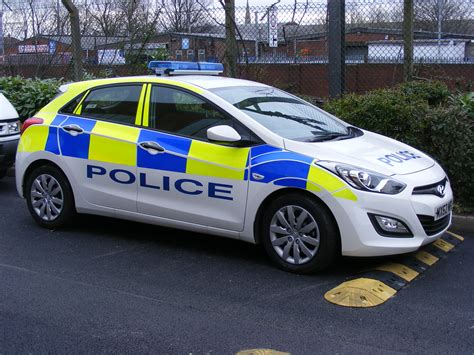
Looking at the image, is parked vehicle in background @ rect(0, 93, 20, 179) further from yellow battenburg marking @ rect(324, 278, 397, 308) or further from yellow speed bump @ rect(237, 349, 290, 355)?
yellow speed bump @ rect(237, 349, 290, 355)

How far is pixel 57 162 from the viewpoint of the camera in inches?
233

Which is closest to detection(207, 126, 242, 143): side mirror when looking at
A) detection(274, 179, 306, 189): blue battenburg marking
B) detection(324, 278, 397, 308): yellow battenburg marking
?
detection(274, 179, 306, 189): blue battenburg marking

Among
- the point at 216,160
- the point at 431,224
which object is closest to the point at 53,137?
the point at 216,160

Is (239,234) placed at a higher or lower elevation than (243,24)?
lower

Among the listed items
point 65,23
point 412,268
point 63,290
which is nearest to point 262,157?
point 412,268

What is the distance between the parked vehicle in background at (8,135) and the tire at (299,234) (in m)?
4.68

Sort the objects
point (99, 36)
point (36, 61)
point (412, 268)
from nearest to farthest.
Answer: point (412, 268) → point (99, 36) → point (36, 61)

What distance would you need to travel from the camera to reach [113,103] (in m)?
5.79

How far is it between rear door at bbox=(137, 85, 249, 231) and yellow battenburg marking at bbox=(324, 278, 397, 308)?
3.33 feet

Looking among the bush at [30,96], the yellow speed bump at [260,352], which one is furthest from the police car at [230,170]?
the bush at [30,96]

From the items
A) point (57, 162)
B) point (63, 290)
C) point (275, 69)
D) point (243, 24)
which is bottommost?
point (63, 290)

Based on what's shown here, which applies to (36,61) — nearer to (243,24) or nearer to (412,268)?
(243,24)

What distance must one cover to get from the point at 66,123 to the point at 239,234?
85.3 inches

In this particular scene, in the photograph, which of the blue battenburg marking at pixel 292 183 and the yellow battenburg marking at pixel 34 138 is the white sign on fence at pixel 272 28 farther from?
the blue battenburg marking at pixel 292 183
